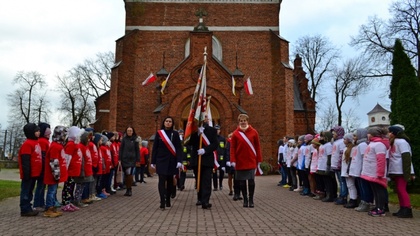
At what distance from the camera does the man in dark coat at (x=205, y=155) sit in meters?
8.23

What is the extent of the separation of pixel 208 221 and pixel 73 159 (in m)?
3.51

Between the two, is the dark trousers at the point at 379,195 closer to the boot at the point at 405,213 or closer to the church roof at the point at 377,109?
the boot at the point at 405,213

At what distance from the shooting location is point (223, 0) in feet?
86.3

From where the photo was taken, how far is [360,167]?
8.35 m

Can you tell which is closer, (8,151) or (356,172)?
(356,172)

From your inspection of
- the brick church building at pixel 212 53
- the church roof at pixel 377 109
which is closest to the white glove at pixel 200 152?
the brick church building at pixel 212 53

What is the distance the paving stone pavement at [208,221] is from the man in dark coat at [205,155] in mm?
344

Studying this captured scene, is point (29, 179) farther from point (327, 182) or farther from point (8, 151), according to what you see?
point (8, 151)

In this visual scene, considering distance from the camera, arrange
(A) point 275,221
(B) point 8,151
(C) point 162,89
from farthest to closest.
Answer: (B) point 8,151, (C) point 162,89, (A) point 275,221

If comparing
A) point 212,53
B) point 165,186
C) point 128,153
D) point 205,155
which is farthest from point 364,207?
point 212,53

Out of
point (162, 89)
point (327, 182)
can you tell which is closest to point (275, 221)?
point (327, 182)

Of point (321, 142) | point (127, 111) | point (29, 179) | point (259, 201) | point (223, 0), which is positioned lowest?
point (259, 201)

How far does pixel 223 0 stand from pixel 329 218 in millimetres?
22041

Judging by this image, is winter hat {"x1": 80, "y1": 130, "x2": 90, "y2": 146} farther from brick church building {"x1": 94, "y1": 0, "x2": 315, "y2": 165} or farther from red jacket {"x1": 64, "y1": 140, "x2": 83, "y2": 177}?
brick church building {"x1": 94, "y1": 0, "x2": 315, "y2": 165}
